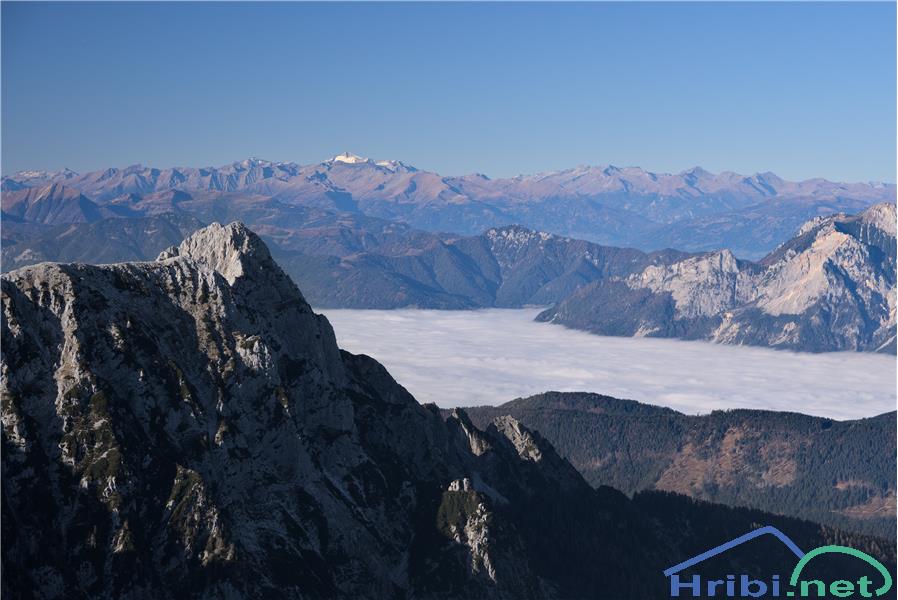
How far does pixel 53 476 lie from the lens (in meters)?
155

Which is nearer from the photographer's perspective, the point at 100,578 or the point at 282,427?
the point at 100,578

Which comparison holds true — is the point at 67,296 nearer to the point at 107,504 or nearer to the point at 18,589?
the point at 107,504

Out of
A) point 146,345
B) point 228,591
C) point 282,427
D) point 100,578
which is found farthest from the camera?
point 282,427

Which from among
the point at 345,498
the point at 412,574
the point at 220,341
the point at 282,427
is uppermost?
the point at 220,341

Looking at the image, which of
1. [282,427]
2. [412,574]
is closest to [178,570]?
[282,427]

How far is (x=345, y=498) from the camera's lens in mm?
195625

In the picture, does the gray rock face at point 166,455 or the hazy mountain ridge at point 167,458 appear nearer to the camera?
the hazy mountain ridge at point 167,458

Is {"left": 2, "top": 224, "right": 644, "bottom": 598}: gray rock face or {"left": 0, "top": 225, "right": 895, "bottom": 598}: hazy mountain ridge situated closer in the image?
{"left": 0, "top": 225, "right": 895, "bottom": 598}: hazy mountain ridge

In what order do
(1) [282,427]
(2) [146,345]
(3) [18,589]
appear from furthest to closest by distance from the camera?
(1) [282,427] → (2) [146,345] → (3) [18,589]

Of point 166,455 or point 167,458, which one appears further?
point 166,455

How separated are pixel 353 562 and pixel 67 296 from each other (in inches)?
2346

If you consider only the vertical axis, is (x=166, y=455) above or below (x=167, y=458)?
above

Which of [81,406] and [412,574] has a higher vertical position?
[81,406]

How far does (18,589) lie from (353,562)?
58.8 m
